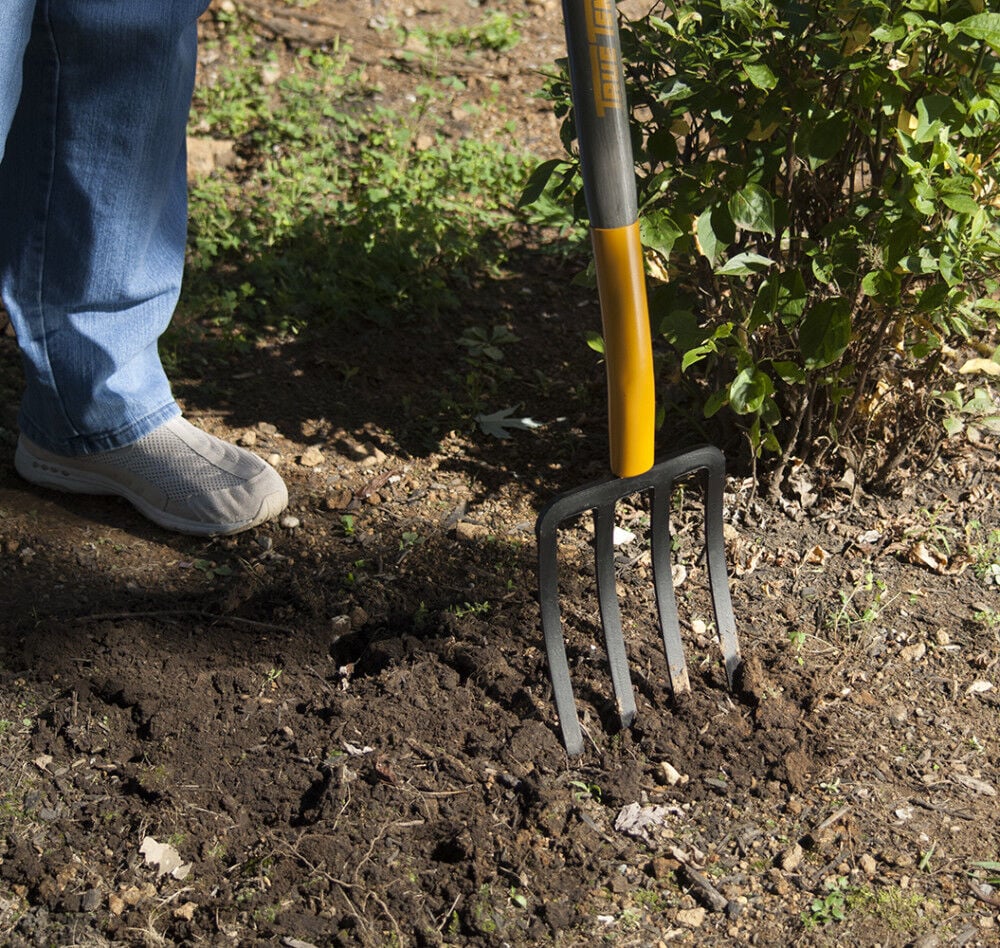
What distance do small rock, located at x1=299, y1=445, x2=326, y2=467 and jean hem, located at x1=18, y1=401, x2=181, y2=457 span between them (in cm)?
38

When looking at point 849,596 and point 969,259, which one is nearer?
point 969,259

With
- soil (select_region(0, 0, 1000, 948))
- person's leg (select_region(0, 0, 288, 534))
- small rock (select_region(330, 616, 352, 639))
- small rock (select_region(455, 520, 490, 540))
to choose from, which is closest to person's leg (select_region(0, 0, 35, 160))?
person's leg (select_region(0, 0, 288, 534))

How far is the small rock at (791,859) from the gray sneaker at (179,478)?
53.3 inches

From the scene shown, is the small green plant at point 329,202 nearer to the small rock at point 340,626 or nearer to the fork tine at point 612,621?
the small rock at point 340,626

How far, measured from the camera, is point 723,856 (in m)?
1.94

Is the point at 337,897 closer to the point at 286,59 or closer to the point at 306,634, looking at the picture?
the point at 306,634

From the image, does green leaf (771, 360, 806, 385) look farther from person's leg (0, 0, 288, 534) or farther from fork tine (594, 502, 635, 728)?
person's leg (0, 0, 288, 534)

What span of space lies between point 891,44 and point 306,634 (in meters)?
1.57

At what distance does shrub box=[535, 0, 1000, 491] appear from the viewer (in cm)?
204

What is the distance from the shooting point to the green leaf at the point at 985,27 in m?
1.89

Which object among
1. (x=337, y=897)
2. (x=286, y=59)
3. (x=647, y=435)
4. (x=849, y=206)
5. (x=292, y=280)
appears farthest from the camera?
(x=286, y=59)

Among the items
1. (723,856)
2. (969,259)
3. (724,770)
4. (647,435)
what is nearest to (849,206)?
(969,259)

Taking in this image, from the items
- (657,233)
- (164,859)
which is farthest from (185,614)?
(657,233)

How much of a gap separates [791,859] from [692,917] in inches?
8.2
